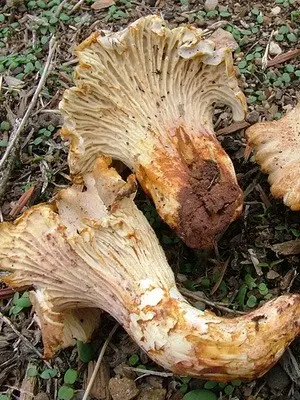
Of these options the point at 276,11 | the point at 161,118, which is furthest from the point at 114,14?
the point at 161,118

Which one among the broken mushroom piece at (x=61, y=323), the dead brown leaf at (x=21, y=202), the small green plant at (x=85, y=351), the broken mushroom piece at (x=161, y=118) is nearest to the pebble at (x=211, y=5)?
the broken mushroom piece at (x=161, y=118)

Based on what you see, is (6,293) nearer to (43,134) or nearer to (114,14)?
(43,134)

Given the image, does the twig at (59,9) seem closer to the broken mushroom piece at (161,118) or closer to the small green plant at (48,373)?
the broken mushroom piece at (161,118)

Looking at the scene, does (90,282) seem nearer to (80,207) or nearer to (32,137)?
(80,207)

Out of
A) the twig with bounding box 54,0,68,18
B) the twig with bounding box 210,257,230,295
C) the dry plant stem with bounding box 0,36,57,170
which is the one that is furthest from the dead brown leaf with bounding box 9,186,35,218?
the twig with bounding box 54,0,68,18

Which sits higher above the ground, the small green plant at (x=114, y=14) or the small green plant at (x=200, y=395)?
the small green plant at (x=114, y=14)

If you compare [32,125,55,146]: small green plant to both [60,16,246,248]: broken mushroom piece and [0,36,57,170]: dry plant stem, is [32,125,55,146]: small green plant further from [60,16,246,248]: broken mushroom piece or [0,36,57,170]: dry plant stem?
[60,16,246,248]: broken mushroom piece
